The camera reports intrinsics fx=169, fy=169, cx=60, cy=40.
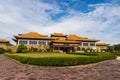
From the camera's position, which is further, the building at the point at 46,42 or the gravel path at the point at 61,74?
the building at the point at 46,42

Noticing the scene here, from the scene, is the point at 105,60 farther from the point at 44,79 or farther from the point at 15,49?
the point at 15,49

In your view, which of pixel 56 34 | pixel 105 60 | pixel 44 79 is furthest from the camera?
pixel 56 34

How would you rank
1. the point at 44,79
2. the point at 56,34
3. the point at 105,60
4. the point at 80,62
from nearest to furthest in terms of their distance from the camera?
1. the point at 44,79
2. the point at 80,62
3. the point at 105,60
4. the point at 56,34

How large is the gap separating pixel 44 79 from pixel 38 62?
265 inches

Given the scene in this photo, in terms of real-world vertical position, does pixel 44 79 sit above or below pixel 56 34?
below

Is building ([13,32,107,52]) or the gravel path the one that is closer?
the gravel path

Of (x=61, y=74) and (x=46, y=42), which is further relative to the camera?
(x=46, y=42)

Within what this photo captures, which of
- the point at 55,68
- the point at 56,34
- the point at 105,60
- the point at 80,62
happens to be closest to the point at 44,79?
the point at 55,68

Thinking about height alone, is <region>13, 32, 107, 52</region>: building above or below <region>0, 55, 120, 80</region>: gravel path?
above

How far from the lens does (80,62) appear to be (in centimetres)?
1778

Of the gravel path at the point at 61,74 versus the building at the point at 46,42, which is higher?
the building at the point at 46,42

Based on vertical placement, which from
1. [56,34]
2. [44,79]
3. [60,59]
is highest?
[56,34]

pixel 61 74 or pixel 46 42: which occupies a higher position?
pixel 46 42

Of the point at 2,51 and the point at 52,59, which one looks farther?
the point at 2,51
